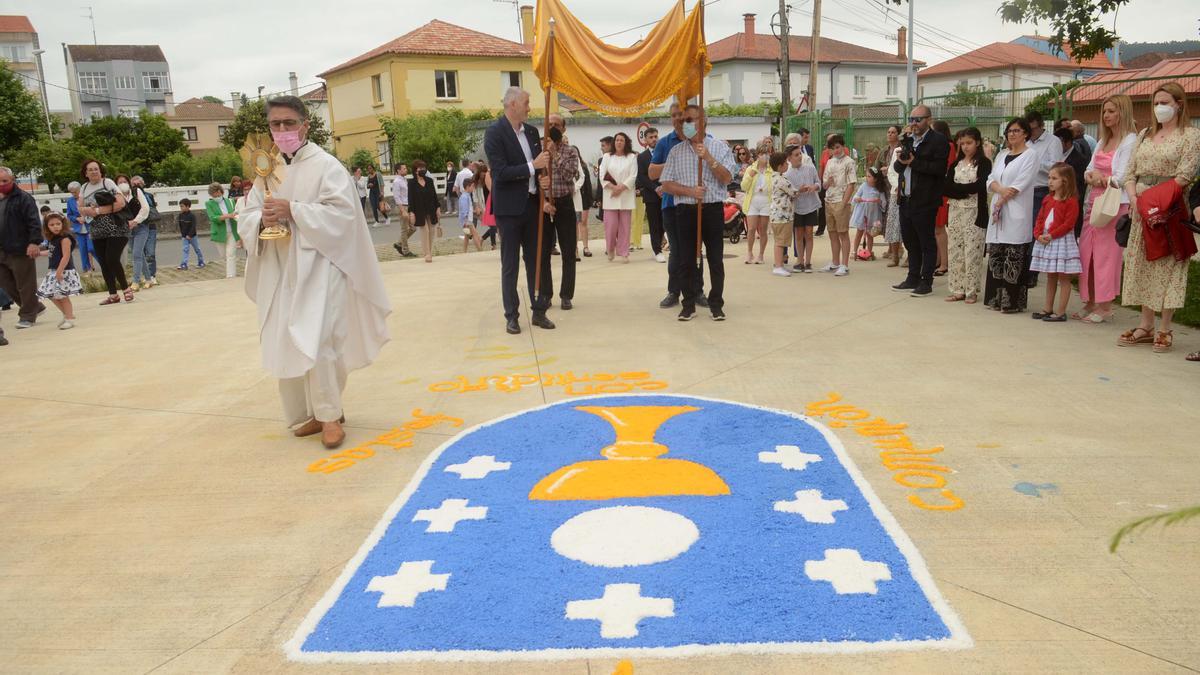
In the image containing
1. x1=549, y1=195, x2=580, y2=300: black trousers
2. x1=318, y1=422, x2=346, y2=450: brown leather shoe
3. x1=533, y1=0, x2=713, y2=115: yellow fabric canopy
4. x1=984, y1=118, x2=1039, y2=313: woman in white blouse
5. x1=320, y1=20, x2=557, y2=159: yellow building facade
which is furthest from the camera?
x1=320, y1=20, x2=557, y2=159: yellow building facade

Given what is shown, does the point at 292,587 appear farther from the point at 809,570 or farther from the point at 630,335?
the point at 630,335

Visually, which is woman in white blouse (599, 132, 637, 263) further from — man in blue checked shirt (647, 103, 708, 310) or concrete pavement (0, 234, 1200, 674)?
concrete pavement (0, 234, 1200, 674)

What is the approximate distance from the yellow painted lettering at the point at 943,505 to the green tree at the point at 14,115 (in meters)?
48.4

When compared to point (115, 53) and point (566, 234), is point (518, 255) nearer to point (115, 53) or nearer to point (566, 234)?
point (566, 234)

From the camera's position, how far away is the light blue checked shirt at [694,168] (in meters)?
8.21

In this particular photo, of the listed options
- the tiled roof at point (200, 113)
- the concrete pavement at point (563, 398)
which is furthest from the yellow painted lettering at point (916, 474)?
the tiled roof at point (200, 113)

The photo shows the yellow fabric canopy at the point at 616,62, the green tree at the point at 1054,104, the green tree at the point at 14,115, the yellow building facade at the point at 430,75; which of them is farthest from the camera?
the yellow building facade at the point at 430,75

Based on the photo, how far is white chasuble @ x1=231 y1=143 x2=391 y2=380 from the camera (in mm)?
4957

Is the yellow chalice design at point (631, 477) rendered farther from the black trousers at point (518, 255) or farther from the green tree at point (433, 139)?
the green tree at point (433, 139)

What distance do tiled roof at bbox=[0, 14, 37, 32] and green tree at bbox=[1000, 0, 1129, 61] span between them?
10494 centimetres

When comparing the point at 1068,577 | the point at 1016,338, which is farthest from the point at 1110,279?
the point at 1068,577

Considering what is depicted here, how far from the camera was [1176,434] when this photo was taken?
4.81m

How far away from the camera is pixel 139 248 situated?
1324 cm

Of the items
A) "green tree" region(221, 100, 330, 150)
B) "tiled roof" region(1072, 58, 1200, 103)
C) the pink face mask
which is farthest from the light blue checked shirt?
"green tree" region(221, 100, 330, 150)
